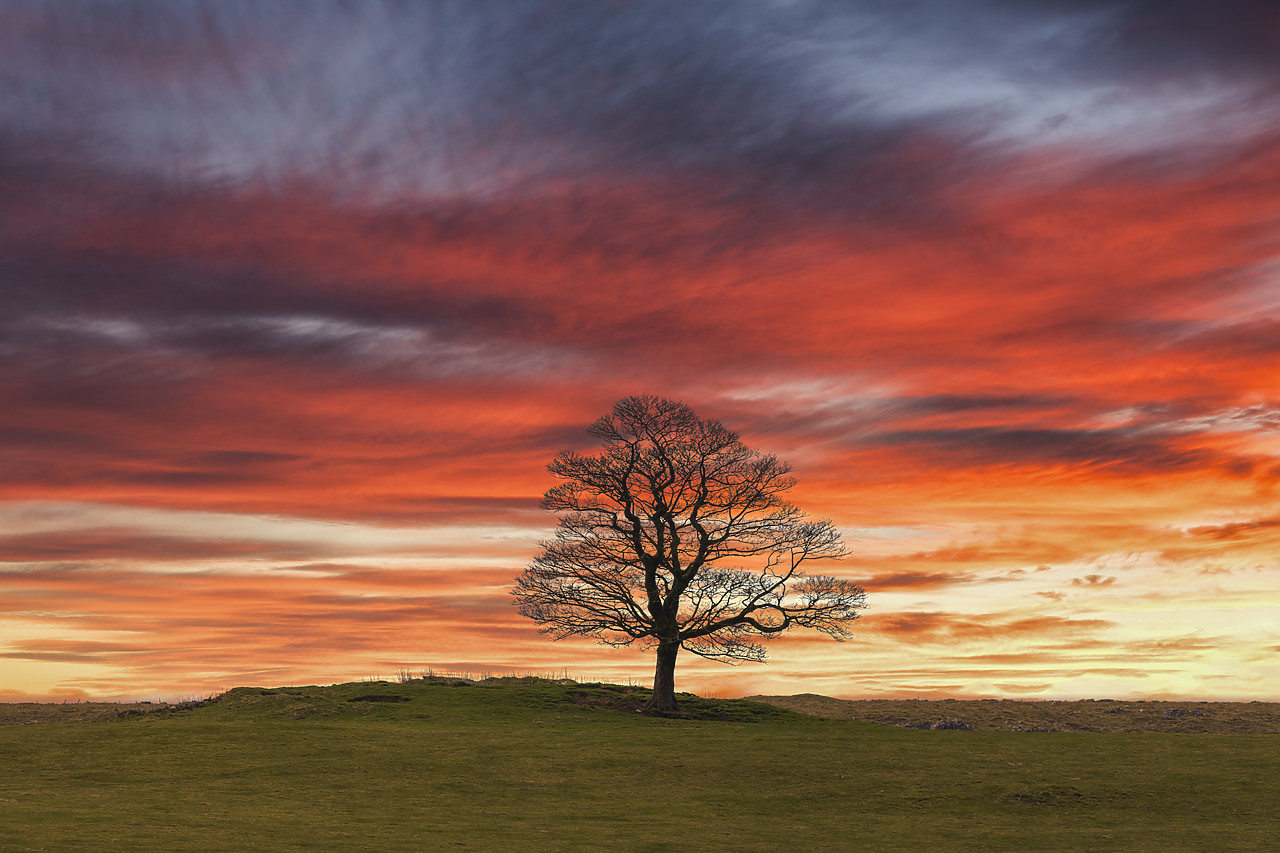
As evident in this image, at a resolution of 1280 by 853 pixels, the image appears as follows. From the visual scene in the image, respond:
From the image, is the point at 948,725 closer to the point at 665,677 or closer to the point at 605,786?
the point at 665,677

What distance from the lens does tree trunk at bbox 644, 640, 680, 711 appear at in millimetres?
52438

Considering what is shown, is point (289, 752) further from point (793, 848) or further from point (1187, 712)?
point (1187, 712)

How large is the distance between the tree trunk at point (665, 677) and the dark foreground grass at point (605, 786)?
204 inches

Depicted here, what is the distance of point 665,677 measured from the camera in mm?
52844

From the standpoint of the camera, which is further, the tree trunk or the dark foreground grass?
the tree trunk

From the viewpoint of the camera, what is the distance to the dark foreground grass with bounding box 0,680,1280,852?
82.4 feet

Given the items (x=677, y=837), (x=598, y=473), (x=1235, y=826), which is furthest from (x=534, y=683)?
(x=1235, y=826)

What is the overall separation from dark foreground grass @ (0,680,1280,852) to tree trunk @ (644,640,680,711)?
5181 millimetres

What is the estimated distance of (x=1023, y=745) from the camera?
39594 millimetres

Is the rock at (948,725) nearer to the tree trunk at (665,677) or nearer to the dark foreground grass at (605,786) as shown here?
the dark foreground grass at (605,786)

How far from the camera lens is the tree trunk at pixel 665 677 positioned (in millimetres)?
52438

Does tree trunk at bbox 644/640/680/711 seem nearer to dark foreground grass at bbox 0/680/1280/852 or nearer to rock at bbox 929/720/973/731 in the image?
dark foreground grass at bbox 0/680/1280/852

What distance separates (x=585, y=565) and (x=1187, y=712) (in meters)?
41.0

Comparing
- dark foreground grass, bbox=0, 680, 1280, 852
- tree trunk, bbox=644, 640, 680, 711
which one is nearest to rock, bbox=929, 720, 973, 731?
dark foreground grass, bbox=0, 680, 1280, 852
